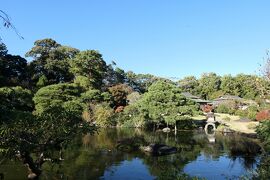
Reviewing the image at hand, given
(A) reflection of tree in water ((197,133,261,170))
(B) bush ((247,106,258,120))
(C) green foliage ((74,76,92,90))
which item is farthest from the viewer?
(C) green foliage ((74,76,92,90))

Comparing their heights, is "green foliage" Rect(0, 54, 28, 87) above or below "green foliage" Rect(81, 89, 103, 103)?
above

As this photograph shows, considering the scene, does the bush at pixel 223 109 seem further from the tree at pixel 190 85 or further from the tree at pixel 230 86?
the tree at pixel 190 85

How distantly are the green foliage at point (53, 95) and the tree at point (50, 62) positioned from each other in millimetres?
11330

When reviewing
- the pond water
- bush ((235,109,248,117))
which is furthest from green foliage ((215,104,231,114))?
the pond water

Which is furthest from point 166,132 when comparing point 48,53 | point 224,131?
point 48,53

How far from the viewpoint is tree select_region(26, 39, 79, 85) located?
5591 cm

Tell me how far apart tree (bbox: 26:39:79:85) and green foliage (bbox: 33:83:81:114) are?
446 inches

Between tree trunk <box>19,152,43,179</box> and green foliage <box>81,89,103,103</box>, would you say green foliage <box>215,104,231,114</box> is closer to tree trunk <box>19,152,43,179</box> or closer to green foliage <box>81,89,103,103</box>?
green foliage <box>81,89,103,103</box>

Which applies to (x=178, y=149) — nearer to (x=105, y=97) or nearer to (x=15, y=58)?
(x=105, y=97)

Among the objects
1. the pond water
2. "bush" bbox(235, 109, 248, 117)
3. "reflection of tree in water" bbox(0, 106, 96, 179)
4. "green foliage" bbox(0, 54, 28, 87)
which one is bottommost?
the pond water

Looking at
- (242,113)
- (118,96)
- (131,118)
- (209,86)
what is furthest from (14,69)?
(209,86)

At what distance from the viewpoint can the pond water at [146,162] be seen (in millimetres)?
20250

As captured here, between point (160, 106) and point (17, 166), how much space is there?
25.1 metres

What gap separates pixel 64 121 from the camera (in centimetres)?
1505
